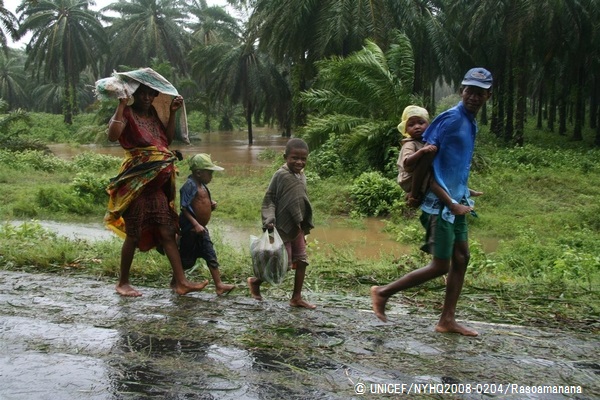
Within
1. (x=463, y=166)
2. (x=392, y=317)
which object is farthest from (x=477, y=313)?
(x=463, y=166)

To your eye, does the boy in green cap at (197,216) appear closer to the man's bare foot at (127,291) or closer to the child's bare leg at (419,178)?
the man's bare foot at (127,291)

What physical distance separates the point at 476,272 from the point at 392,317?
1.89 m

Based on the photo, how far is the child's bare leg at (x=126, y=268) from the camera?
4773mm

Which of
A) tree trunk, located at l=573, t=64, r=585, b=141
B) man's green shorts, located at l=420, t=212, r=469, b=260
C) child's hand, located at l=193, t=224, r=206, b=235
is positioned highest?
tree trunk, located at l=573, t=64, r=585, b=141

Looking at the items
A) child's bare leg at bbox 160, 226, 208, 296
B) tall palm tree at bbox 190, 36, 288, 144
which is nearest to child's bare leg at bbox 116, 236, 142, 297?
child's bare leg at bbox 160, 226, 208, 296

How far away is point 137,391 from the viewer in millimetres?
3033

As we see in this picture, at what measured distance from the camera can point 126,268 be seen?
4.88 m

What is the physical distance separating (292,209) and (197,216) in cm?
92

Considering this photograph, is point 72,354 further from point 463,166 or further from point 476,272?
point 476,272

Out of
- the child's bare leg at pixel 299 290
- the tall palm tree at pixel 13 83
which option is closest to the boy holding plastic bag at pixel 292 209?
the child's bare leg at pixel 299 290

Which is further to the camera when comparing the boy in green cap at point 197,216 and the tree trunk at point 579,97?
the tree trunk at point 579,97

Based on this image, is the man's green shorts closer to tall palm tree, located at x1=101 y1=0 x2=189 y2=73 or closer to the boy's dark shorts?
the boy's dark shorts

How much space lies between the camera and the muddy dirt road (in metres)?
3.05

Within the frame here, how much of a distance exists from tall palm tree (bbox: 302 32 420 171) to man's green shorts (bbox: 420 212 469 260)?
12119 millimetres
